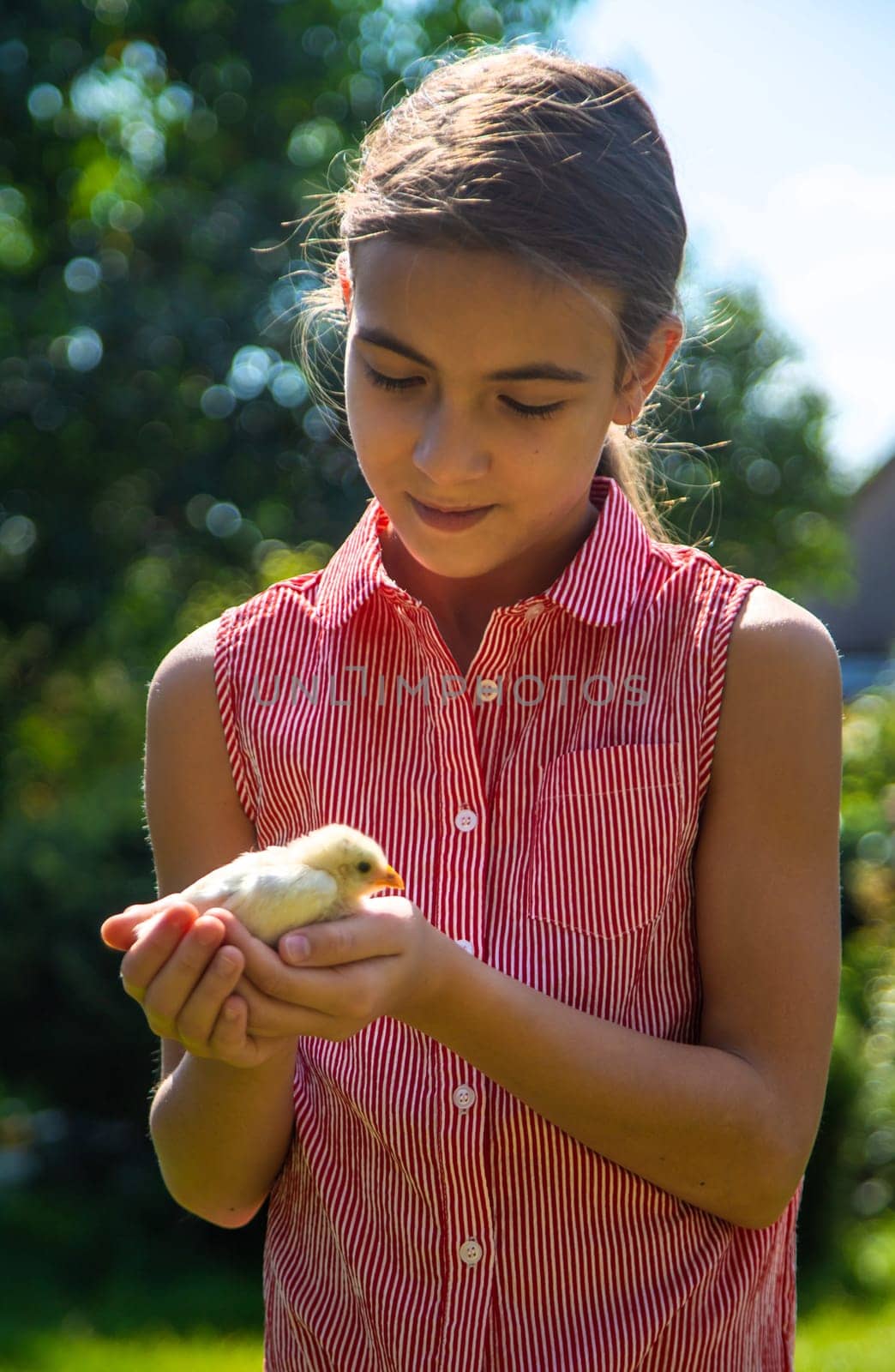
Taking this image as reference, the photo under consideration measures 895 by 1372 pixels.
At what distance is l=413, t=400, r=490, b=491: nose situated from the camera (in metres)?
2.44

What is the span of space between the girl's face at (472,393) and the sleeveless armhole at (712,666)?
0.34 metres

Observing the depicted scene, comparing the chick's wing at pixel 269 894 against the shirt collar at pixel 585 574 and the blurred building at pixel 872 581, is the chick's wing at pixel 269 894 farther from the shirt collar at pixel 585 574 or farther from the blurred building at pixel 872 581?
the blurred building at pixel 872 581

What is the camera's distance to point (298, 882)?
2297mm

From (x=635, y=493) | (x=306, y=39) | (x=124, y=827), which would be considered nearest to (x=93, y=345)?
(x=306, y=39)

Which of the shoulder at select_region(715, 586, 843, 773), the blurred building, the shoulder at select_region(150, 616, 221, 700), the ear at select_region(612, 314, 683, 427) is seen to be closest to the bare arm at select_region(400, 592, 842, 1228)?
the shoulder at select_region(715, 586, 843, 773)

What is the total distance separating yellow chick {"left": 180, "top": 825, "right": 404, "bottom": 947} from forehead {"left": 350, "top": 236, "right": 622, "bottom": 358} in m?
0.88

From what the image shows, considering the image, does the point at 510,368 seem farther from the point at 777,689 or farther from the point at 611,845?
the point at 611,845

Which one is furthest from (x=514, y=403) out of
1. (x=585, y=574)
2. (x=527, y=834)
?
(x=527, y=834)

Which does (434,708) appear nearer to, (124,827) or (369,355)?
(369,355)

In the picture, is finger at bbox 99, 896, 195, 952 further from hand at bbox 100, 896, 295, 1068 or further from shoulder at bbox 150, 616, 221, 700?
shoulder at bbox 150, 616, 221, 700

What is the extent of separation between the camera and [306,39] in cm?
2250

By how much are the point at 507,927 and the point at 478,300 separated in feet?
3.53

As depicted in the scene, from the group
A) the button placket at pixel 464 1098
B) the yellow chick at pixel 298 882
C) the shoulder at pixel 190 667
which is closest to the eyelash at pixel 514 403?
the shoulder at pixel 190 667

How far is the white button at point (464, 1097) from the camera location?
2.40 metres
